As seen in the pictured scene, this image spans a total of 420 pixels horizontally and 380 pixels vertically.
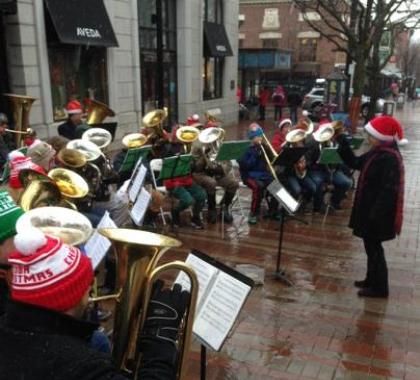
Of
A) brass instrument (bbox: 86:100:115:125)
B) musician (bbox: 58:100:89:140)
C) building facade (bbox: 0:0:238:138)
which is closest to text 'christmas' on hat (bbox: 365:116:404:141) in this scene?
musician (bbox: 58:100:89:140)

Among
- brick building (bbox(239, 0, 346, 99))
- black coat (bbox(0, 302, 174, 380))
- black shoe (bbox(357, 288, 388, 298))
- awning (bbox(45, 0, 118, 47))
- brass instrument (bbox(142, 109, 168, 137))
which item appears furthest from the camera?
brick building (bbox(239, 0, 346, 99))

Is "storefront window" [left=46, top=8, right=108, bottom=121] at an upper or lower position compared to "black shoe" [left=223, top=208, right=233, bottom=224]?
upper

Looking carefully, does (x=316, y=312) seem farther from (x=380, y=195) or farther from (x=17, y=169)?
(x=17, y=169)

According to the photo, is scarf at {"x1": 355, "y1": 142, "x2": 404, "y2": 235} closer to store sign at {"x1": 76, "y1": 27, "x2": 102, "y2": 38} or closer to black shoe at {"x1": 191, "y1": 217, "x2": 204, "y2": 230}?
black shoe at {"x1": 191, "y1": 217, "x2": 204, "y2": 230}

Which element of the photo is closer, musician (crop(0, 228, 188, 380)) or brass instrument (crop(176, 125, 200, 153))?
musician (crop(0, 228, 188, 380))

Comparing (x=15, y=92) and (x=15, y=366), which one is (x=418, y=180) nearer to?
(x=15, y=92)

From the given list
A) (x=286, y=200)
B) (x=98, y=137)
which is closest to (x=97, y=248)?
(x=286, y=200)

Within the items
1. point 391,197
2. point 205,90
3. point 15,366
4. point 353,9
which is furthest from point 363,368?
point 205,90

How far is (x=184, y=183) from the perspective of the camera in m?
6.69

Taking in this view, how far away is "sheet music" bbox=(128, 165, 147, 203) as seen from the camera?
4930mm

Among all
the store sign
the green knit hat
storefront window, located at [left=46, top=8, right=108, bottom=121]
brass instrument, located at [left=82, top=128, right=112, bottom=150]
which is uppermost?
the store sign

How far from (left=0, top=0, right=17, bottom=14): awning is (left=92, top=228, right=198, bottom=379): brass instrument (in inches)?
307

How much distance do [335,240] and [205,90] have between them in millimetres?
13524

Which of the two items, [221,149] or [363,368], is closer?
[363,368]
